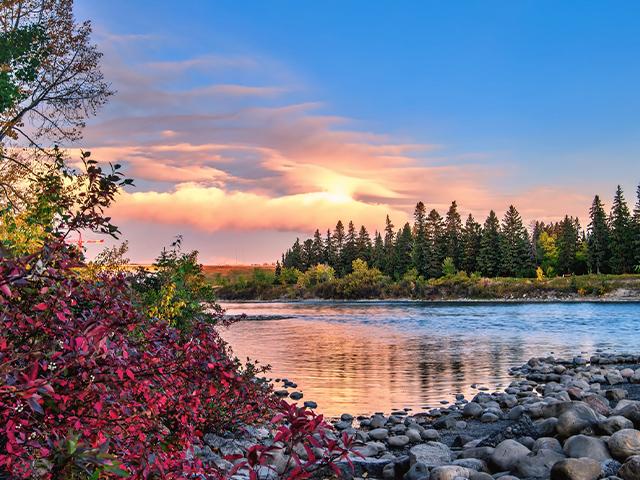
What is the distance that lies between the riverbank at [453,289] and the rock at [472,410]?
68.4 m

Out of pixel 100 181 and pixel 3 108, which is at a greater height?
pixel 3 108

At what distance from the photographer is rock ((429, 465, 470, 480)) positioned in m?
7.32

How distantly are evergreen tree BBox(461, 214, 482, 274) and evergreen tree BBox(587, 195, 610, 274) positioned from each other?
18.6 meters

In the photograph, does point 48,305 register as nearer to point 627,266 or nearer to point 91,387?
point 91,387

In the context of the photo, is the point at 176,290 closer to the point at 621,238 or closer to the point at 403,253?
the point at 621,238

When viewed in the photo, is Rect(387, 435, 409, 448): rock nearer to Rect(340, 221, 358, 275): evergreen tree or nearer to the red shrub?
the red shrub

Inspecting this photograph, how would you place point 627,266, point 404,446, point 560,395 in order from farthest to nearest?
point 627,266
point 560,395
point 404,446

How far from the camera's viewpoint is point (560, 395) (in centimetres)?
1391

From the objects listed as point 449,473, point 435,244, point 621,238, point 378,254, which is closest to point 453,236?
point 435,244

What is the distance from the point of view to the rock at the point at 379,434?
11.2 meters

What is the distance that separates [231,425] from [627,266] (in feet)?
288

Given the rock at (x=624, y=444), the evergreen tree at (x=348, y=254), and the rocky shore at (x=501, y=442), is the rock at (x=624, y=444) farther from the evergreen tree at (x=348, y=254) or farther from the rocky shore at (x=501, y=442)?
the evergreen tree at (x=348, y=254)

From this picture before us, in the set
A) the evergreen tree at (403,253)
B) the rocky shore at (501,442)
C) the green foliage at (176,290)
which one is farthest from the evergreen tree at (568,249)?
the green foliage at (176,290)

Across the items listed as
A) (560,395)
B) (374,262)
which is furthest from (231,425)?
(374,262)
